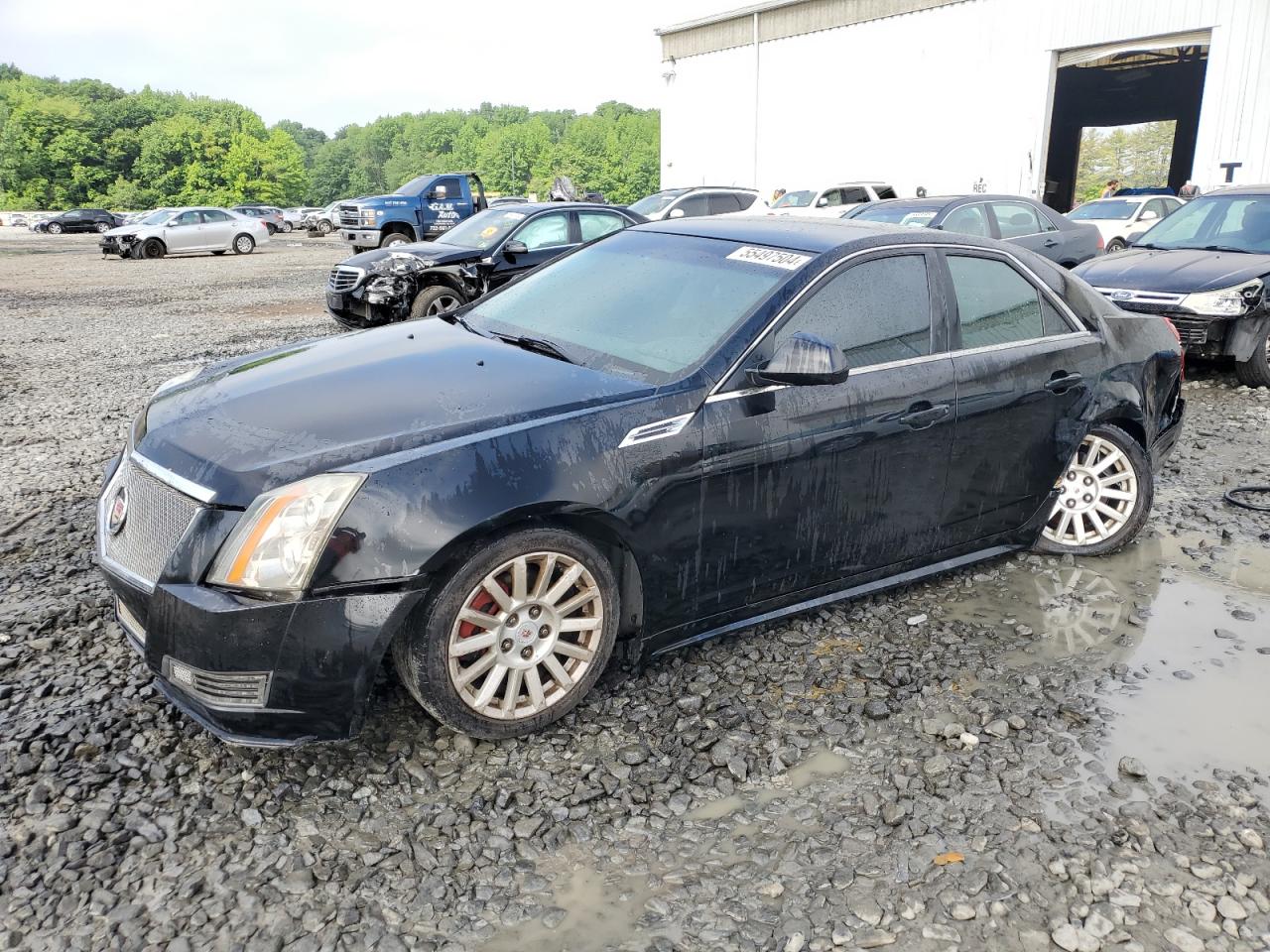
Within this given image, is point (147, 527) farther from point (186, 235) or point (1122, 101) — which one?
point (1122, 101)

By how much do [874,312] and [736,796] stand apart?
1.90m

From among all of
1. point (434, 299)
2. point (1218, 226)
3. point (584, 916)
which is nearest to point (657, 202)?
point (434, 299)

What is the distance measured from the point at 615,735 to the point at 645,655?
30cm

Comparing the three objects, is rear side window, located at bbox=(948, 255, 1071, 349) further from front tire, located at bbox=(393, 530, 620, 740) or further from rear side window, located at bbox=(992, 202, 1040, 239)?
rear side window, located at bbox=(992, 202, 1040, 239)

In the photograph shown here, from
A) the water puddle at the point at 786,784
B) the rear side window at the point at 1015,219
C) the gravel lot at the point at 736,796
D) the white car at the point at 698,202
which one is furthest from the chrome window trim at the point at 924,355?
the white car at the point at 698,202

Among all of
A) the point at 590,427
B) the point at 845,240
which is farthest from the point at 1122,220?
the point at 590,427

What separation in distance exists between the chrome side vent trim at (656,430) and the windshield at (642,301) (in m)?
0.17

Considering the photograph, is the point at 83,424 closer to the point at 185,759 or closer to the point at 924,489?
the point at 185,759

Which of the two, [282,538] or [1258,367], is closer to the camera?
[282,538]

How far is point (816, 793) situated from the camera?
9.63ft

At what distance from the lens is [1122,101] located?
3984cm

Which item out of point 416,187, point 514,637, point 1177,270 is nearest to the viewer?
point 514,637

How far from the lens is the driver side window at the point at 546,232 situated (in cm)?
1145

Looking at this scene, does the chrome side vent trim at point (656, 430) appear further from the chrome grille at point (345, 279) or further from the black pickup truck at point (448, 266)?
the chrome grille at point (345, 279)
